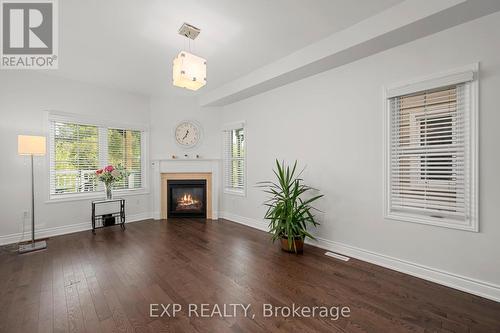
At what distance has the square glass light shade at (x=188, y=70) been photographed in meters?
2.19

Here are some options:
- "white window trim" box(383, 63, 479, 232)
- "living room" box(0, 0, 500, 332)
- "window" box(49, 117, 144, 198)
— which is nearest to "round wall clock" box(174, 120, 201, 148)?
"window" box(49, 117, 144, 198)

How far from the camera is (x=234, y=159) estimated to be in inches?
200

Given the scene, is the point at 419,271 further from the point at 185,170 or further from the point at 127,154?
the point at 127,154

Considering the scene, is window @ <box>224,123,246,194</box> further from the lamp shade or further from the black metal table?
the lamp shade

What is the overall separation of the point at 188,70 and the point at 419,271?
3289mm

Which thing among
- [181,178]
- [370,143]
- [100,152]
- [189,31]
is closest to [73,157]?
[100,152]

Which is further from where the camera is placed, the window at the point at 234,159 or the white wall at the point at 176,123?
the white wall at the point at 176,123

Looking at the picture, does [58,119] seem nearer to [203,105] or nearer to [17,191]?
[17,191]

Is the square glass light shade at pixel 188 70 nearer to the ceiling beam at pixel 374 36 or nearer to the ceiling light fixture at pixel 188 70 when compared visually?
the ceiling light fixture at pixel 188 70

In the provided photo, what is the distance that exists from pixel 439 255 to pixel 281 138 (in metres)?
2.61

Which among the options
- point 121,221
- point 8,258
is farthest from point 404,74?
point 8,258

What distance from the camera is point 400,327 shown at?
1.73m

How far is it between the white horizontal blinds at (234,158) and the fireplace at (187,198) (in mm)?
612

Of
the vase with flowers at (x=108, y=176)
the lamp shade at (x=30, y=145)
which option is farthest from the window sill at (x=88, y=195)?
the lamp shade at (x=30, y=145)
